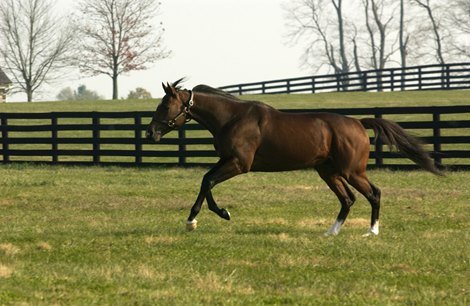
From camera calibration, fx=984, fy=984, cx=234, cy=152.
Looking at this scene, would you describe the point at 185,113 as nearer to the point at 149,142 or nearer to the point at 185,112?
the point at 185,112

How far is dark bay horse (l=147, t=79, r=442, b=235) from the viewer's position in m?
11.9

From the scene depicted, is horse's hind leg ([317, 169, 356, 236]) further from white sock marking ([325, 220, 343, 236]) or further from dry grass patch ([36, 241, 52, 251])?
dry grass patch ([36, 241, 52, 251])

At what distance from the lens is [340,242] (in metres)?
10.8

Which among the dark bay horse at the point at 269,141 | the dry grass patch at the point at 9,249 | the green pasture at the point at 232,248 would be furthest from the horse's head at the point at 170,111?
the dry grass patch at the point at 9,249

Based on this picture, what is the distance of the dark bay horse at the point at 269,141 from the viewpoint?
1187cm

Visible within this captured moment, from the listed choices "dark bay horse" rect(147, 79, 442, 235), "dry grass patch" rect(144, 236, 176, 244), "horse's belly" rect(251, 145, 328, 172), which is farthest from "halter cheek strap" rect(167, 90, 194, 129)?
"dry grass patch" rect(144, 236, 176, 244)

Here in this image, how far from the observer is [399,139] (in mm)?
12656

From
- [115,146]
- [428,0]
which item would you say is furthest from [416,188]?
[428,0]

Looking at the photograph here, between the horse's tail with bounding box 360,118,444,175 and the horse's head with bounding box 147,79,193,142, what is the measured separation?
229cm

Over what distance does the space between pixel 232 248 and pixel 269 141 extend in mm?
2002

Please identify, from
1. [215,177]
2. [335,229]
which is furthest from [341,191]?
[215,177]

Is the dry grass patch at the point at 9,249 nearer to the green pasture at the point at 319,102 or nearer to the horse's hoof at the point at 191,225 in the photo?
the horse's hoof at the point at 191,225

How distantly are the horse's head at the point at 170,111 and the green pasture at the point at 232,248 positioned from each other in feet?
4.14

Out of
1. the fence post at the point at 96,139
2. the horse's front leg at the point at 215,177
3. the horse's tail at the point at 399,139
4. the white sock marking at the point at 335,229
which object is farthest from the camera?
the fence post at the point at 96,139
